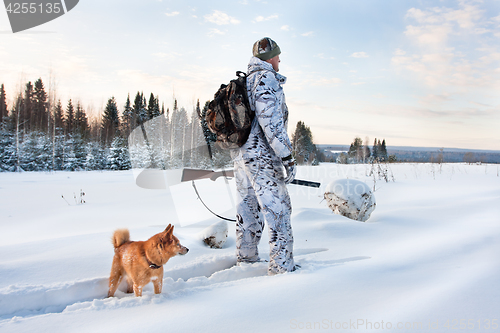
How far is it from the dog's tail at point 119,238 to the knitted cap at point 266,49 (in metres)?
2.05

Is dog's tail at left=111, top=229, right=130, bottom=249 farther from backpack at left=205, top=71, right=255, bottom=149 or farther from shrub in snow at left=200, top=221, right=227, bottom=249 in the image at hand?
shrub in snow at left=200, top=221, right=227, bottom=249

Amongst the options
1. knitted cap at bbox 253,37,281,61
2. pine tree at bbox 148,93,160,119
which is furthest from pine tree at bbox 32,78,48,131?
knitted cap at bbox 253,37,281,61

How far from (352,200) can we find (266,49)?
3408 millimetres

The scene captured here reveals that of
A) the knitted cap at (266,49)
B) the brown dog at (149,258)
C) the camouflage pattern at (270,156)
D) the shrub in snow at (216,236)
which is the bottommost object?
the shrub in snow at (216,236)

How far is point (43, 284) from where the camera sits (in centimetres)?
214

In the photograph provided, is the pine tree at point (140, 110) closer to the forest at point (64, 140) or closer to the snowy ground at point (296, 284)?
the forest at point (64, 140)

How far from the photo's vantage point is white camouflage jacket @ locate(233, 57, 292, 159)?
2.36m

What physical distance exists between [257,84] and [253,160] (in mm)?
719

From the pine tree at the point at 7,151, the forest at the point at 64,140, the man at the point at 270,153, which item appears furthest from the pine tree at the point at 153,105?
the man at the point at 270,153

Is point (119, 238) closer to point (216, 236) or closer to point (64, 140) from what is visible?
point (216, 236)

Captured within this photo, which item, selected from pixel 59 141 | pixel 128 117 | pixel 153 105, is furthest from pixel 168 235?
pixel 153 105

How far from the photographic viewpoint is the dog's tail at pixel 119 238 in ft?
6.75

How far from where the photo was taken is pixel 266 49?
2529mm

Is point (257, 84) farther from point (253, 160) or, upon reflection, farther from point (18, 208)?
point (18, 208)
